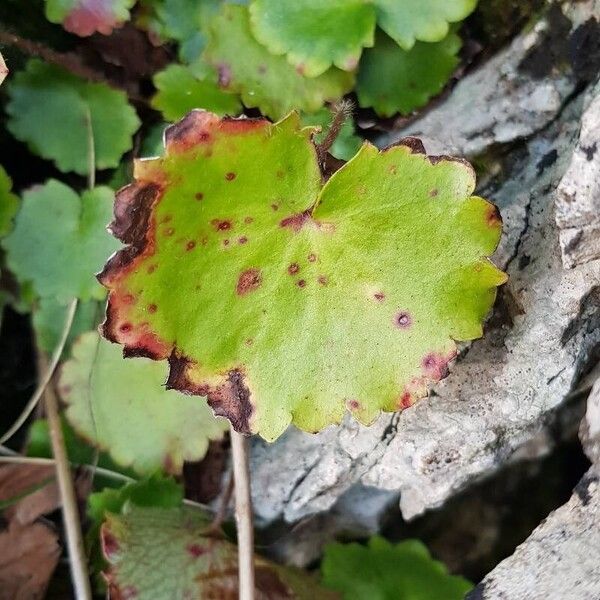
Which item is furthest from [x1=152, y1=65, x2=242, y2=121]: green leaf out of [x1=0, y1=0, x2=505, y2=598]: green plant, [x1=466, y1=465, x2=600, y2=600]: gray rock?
[x1=466, y1=465, x2=600, y2=600]: gray rock

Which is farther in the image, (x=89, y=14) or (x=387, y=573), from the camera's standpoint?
(x=387, y=573)

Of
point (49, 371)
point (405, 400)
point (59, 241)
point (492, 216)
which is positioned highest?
point (59, 241)

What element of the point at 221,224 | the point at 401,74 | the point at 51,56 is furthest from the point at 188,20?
the point at 221,224

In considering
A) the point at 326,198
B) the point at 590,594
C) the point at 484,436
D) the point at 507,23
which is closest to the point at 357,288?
the point at 326,198

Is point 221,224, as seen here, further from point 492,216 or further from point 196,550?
point 196,550

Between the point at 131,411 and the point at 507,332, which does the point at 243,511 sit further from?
the point at 507,332

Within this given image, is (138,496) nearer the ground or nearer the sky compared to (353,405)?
nearer the sky

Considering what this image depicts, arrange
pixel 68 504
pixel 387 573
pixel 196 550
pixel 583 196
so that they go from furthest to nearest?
1. pixel 387 573
2. pixel 68 504
3. pixel 196 550
4. pixel 583 196

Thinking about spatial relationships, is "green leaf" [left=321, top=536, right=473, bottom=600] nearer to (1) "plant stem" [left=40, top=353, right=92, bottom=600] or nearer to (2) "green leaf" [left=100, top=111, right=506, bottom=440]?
(1) "plant stem" [left=40, top=353, right=92, bottom=600]

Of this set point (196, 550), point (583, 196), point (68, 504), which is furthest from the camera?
point (68, 504)
